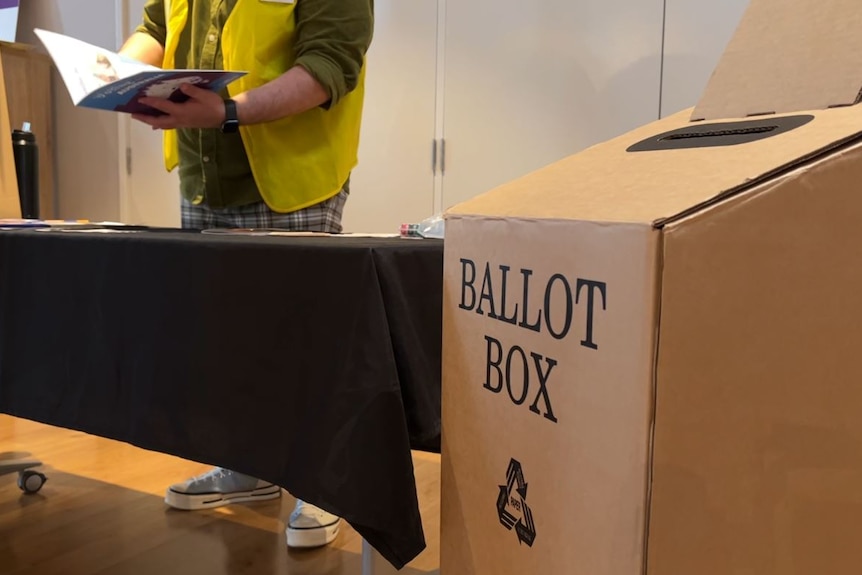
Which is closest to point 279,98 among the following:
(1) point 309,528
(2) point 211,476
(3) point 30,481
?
(1) point 309,528

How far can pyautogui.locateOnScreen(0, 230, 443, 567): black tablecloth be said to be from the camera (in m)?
0.75

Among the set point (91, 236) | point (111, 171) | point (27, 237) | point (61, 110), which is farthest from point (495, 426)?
point (61, 110)

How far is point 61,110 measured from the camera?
11.9 ft

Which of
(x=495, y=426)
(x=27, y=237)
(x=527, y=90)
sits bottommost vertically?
(x=495, y=426)

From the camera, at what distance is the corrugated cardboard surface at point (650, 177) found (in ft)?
1.39

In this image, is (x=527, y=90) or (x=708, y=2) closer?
(x=708, y=2)

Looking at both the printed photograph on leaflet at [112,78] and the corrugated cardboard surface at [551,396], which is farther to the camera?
the printed photograph on leaflet at [112,78]

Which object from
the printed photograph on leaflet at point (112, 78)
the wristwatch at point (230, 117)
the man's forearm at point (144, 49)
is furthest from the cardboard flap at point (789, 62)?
the man's forearm at point (144, 49)

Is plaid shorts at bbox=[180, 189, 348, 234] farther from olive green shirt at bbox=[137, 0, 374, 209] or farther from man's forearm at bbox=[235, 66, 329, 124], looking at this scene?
man's forearm at bbox=[235, 66, 329, 124]

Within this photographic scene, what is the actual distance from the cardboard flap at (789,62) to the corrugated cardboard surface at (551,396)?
0.76 feet

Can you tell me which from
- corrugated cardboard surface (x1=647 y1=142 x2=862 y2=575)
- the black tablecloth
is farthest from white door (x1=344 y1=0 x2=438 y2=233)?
corrugated cardboard surface (x1=647 y1=142 x2=862 y2=575)

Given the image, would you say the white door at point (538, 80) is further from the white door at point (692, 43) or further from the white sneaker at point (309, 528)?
the white sneaker at point (309, 528)

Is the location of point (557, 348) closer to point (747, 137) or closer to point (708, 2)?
point (747, 137)

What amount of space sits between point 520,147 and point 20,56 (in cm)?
230
